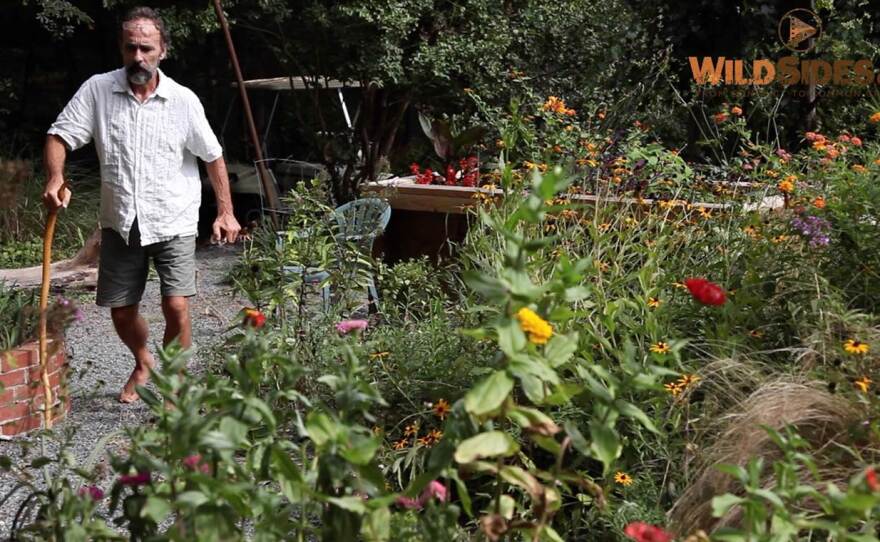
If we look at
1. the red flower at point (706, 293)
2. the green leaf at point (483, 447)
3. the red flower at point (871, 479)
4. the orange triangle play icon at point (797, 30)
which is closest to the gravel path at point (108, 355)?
the green leaf at point (483, 447)

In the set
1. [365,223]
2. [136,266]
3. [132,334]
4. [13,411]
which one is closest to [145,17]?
[136,266]

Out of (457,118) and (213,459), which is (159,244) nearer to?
(213,459)

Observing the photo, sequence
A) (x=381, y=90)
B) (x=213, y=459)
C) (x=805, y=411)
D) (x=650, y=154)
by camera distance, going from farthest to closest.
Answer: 1. (x=381, y=90)
2. (x=650, y=154)
3. (x=805, y=411)
4. (x=213, y=459)

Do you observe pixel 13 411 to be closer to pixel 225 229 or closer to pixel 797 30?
pixel 225 229

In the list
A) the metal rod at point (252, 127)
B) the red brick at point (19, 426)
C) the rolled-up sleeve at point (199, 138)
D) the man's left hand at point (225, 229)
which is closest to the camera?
the red brick at point (19, 426)

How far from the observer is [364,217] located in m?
6.29

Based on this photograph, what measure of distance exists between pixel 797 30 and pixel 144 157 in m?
6.08

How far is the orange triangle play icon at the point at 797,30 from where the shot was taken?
29.7 ft

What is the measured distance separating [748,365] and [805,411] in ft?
1.52

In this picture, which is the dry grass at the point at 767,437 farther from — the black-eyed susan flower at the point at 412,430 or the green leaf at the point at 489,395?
the green leaf at the point at 489,395

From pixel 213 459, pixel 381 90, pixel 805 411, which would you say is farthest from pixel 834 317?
pixel 381 90

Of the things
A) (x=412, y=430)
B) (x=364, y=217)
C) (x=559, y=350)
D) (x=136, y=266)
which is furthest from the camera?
(x=364, y=217)

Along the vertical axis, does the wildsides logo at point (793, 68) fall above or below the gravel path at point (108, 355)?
above

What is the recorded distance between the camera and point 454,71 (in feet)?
36.3
